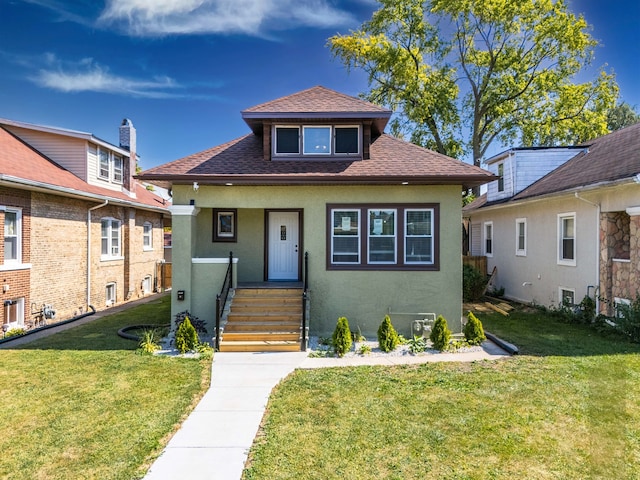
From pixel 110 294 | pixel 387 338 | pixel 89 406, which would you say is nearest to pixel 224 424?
pixel 89 406

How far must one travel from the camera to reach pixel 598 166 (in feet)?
37.2

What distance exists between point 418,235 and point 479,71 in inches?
679

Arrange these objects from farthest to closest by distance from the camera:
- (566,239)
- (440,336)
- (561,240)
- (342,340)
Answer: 1. (561,240)
2. (566,239)
3. (440,336)
4. (342,340)

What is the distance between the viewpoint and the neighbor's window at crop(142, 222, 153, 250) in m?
17.7

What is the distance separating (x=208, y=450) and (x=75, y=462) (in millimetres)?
1306

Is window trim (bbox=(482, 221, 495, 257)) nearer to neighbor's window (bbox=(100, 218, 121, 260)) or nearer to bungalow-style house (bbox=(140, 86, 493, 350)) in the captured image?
bungalow-style house (bbox=(140, 86, 493, 350))

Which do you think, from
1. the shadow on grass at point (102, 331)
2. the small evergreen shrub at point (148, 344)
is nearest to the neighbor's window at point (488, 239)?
the shadow on grass at point (102, 331)

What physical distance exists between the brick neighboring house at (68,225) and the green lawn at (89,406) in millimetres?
3181

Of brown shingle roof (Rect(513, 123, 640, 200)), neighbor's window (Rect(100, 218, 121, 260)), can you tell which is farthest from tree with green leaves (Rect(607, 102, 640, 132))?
neighbor's window (Rect(100, 218, 121, 260))

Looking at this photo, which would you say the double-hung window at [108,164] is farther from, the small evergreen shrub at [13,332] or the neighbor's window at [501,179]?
the neighbor's window at [501,179]

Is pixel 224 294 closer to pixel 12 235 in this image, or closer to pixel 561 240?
pixel 12 235

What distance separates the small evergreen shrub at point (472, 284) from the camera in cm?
1443

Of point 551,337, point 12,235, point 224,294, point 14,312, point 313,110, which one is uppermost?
point 313,110

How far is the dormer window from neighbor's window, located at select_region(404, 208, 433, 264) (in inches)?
88.8
